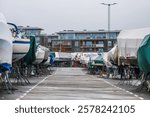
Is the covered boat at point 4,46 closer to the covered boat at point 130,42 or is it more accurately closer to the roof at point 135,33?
the covered boat at point 130,42

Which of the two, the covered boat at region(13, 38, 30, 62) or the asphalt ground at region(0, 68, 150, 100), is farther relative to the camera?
the covered boat at region(13, 38, 30, 62)

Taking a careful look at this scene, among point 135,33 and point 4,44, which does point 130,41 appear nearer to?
point 135,33

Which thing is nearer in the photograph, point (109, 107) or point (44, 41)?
point (109, 107)

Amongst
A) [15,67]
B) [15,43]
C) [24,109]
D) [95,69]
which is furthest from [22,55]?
[95,69]

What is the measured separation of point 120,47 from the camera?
39.9m

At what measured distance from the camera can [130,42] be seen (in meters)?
36.5

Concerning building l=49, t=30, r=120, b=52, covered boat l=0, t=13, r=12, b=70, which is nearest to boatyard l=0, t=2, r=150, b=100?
covered boat l=0, t=13, r=12, b=70

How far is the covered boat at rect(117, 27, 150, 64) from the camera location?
113ft

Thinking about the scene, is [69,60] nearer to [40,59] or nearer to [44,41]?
[44,41]

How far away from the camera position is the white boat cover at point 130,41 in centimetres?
3444

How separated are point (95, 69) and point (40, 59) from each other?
834 inches

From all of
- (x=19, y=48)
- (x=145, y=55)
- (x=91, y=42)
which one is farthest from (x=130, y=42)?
(x=91, y=42)

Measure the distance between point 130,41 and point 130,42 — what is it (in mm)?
72

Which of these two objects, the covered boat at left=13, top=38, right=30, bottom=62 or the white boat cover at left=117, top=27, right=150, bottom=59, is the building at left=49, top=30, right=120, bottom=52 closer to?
the white boat cover at left=117, top=27, right=150, bottom=59
